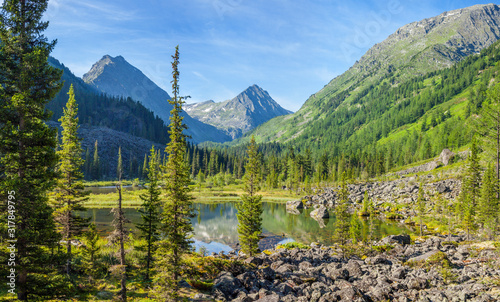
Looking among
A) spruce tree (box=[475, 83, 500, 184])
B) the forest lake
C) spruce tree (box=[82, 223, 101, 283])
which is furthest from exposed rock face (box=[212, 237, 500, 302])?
spruce tree (box=[475, 83, 500, 184])

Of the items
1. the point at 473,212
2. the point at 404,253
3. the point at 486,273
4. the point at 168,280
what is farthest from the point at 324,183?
the point at 168,280

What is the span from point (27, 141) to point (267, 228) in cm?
5482

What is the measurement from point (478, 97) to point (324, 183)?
5321 inches

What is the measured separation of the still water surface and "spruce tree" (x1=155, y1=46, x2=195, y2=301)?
26681 millimetres

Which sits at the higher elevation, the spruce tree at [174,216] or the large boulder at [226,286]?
the spruce tree at [174,216]

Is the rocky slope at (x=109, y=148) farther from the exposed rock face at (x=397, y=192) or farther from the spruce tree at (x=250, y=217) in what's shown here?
the spruce tree at (x=250, y=217)

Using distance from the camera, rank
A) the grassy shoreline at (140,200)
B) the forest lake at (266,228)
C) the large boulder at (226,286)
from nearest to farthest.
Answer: the large boulder at (226,286) < the forest lake at (266,228) < the grassy shoreline at (140,200)

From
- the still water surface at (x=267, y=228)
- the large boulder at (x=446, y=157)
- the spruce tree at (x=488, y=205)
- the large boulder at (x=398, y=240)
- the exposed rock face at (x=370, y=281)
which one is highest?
the large boulder at (x=446, y=157)

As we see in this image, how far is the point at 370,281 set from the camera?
22031mm

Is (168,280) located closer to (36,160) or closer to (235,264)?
(235,264)

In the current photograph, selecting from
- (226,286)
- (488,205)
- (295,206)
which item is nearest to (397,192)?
(295,206)

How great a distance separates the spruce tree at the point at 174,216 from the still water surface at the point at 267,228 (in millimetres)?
26681

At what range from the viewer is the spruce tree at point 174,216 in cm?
1927

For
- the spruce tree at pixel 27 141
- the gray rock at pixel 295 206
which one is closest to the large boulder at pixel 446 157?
the gray rock at pixel 295 206
